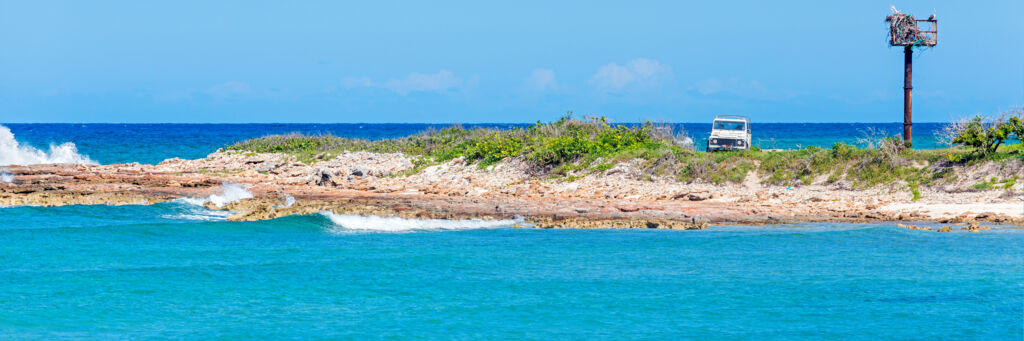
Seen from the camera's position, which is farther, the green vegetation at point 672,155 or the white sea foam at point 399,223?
the green vegetation at point 672,155

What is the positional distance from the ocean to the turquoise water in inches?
1.6

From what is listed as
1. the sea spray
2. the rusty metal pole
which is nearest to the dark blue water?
the rusty metal pole

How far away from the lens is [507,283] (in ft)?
50.4

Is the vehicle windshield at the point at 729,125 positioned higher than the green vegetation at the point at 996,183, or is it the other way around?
the vehicle windshield at the point at 729,125

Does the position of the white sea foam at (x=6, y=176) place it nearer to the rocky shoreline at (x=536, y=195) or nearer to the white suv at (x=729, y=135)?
the rocky shoreline at (x=536, y=195)

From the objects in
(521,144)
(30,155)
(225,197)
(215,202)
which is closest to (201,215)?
(215,202)

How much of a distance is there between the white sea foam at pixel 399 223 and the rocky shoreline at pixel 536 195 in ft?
1.58

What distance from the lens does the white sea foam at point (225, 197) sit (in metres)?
26.3


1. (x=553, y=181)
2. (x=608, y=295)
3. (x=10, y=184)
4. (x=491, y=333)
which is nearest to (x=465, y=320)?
(x=491, y=333)

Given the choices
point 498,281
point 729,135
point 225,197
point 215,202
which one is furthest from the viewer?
point 729,135

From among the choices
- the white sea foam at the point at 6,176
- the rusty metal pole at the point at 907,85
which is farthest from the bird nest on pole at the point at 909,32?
the white sea foam at the point at 6,176

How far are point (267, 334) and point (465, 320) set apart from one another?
8.60ft

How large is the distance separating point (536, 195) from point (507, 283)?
40.8 ft

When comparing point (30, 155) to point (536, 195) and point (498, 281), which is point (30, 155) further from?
point (498, 281)
